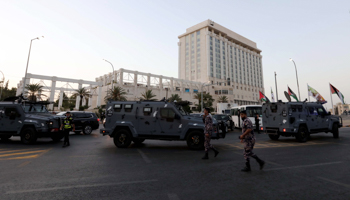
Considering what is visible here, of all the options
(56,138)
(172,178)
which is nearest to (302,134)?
(172,178)

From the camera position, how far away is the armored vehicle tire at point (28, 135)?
383 inches

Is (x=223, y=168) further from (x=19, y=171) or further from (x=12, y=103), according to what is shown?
(x=12, y=103)

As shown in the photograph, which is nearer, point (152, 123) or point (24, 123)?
point (152, 123)

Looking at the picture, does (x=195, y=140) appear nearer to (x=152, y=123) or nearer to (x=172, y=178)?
(x=152, y=123)

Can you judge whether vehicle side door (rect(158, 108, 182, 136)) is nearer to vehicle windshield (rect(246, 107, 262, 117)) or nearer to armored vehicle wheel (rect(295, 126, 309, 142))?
armored vehicle wheel (rect(295, 126, 309, 142))

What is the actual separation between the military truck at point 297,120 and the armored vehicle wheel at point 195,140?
17.7ft

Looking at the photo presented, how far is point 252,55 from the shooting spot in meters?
125

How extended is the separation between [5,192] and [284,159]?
7755mm

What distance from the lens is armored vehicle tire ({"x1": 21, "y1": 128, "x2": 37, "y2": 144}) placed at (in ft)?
31.9

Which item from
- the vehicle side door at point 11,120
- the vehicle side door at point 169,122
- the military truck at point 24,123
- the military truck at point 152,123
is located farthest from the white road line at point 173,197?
the vehicle side door at point 11,120

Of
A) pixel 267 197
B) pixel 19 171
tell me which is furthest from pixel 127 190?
pixel 19 171

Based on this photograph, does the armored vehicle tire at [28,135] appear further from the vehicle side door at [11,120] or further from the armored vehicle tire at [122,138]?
the armored vehicle tire at [122,138]

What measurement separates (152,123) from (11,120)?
7.90 metres

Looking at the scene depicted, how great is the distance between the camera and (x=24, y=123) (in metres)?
9.80
